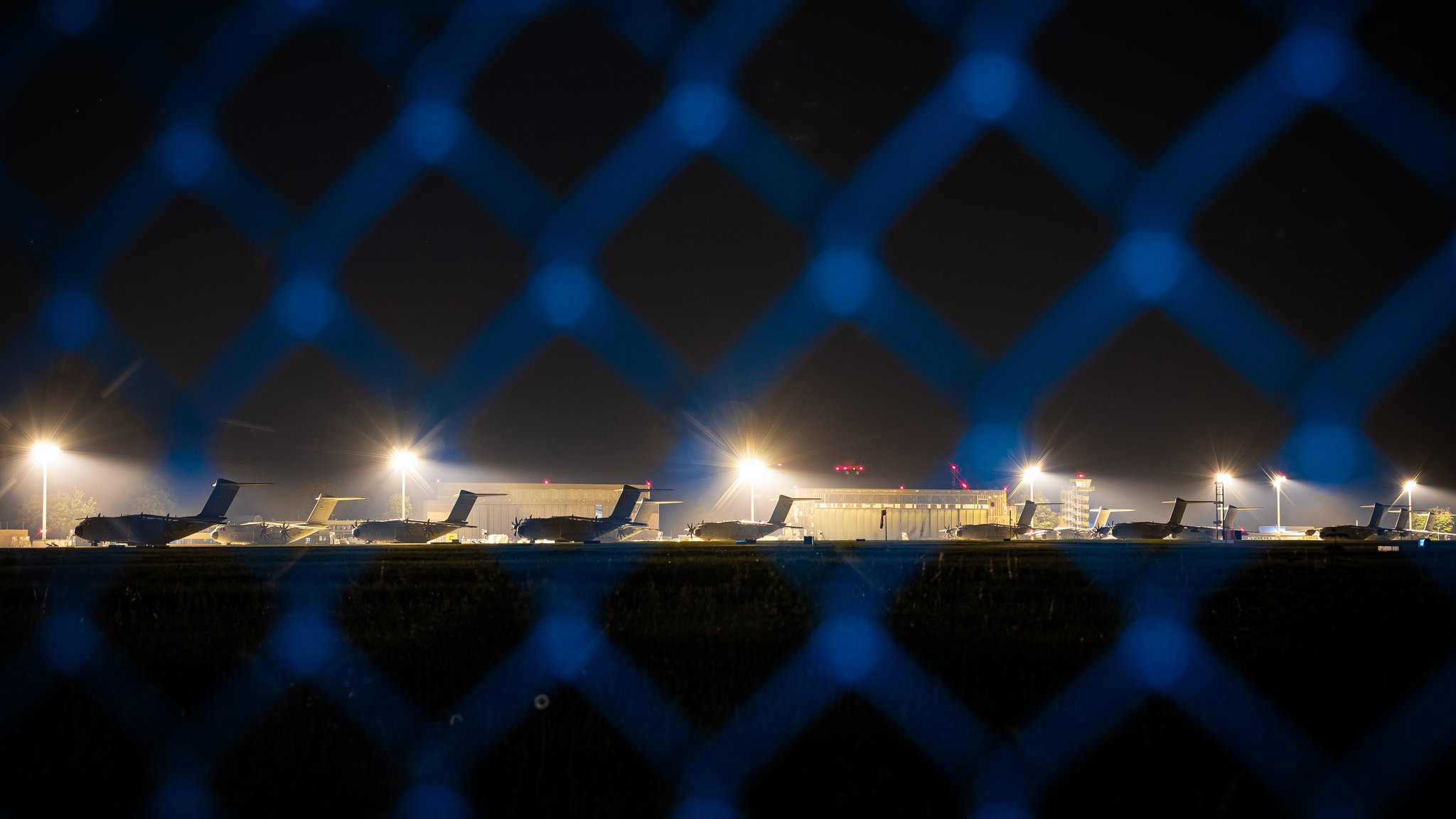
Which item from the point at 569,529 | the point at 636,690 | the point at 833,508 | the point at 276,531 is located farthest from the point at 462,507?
the point at 636,690

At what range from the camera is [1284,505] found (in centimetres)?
13362

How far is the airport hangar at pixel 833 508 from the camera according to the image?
9225 centimetres

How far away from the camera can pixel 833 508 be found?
306 ft

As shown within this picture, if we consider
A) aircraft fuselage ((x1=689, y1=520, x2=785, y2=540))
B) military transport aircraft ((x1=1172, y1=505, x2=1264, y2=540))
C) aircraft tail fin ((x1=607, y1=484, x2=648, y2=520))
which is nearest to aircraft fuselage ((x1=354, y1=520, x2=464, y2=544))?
aircraft tail fin ((x1=607, y1=484, x2=648, y2=520))

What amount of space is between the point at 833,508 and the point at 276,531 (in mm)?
48916

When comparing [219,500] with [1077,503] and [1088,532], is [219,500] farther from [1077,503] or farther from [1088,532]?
[1077,503]

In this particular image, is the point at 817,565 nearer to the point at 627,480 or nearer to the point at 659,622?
the point at 659,622

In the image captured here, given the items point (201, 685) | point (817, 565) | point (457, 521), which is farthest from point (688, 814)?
point (457, 521)

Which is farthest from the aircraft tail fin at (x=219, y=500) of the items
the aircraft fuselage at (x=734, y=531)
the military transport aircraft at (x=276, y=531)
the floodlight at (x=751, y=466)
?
the floodlight at (x=751, y=466)

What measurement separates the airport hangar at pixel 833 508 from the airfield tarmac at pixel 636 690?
235 feet

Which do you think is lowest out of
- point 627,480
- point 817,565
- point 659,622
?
point 659,622

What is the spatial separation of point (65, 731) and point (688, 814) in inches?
222

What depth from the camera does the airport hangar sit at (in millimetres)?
92250

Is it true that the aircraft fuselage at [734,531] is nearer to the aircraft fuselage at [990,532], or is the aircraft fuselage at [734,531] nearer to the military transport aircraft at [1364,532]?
the aircraft fuselage at [990,532]
